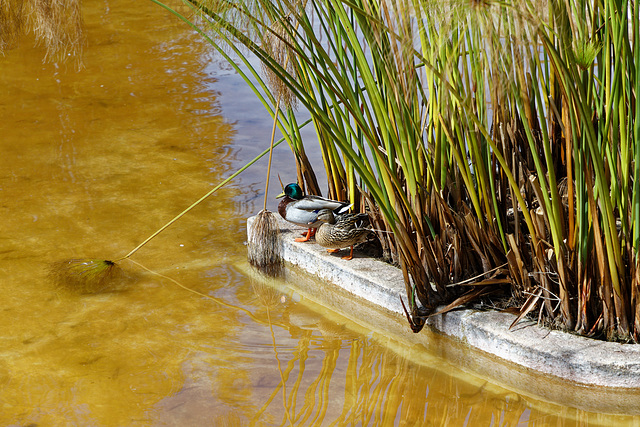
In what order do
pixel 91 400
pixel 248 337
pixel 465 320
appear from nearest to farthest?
1. pixel 91 400
2. pixel 465 320
3. pixel 248 337

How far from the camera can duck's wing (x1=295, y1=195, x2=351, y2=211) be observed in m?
3.28

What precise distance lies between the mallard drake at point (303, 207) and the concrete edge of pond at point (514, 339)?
0.19 metres

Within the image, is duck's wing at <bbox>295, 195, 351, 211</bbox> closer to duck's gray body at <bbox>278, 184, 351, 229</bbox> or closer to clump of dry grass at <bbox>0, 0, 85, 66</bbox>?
duck's gray body at <bbox>278, 184, 351, 229</bbox>

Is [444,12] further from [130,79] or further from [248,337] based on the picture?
[130,79]

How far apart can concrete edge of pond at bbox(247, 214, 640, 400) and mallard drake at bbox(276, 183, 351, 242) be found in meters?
0.19

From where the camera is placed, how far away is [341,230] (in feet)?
10.3

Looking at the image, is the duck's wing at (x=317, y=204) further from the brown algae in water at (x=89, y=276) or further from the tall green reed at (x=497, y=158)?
the brown algae in water at (x=89, y=276)

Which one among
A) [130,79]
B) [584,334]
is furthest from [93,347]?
[130,79]

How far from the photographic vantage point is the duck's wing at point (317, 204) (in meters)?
3.28

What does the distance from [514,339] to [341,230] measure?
841 mm

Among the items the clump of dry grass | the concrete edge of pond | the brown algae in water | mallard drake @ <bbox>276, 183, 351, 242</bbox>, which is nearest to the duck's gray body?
mallard drake @ <bbox>276, 183, 351, 242</bbox>

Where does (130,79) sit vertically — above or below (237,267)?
above

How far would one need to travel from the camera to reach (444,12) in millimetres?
1836

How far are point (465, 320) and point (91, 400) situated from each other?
1358 mm
